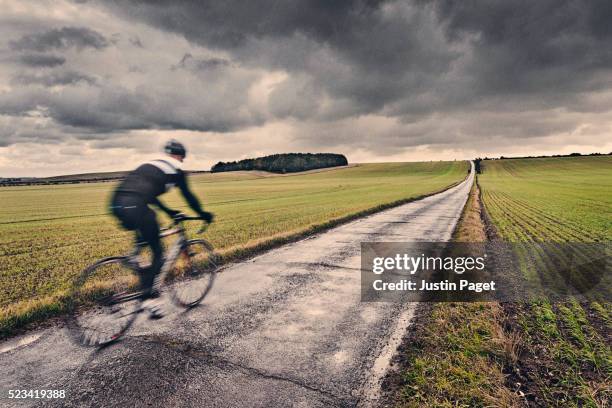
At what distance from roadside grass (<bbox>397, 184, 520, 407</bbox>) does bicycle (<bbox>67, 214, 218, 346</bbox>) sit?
3.79 m

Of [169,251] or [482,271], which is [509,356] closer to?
[482,271]

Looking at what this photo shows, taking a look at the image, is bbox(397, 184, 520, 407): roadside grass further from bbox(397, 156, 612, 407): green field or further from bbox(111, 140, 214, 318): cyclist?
bbox(111, 140, 214, 318): cyclist

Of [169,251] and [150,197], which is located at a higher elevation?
[150,197]

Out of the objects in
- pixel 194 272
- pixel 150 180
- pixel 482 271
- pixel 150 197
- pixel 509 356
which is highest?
pixel 150 180

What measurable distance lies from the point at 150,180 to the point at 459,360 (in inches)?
197

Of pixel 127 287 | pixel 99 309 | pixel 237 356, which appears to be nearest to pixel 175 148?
pixel 99 309

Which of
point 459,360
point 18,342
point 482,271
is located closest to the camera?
point 459,360

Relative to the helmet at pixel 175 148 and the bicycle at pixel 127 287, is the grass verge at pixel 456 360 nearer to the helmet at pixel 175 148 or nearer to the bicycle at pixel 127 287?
the bicycle at pixel 127 287

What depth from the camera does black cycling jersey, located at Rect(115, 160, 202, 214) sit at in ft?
16.6

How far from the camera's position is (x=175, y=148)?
217 inches

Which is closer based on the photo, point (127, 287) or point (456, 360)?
point (456, 360)

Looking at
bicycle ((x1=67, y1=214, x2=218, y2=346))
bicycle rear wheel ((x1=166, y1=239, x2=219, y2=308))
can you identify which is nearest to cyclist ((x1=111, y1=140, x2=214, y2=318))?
bicycle ((x1=67, y1=214, x2=218, y2=346))

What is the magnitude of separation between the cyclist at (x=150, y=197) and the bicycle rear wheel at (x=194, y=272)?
1.93 ft

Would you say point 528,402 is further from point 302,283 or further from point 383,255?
point 383,255
